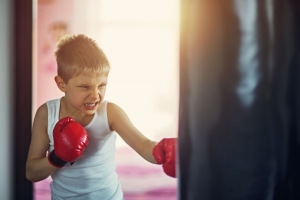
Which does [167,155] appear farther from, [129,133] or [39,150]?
[39,150]

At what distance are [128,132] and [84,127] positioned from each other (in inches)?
6.6

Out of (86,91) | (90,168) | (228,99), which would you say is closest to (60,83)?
(86,91)

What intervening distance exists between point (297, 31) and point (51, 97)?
957mm

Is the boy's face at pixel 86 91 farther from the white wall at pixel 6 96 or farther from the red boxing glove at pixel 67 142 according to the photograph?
the white wall at pixel 6 96

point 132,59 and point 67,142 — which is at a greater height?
point 132,59

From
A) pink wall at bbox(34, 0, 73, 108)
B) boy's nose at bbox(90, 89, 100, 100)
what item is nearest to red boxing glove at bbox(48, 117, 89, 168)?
boy's nose at bbox(90, 89, 100, 100)

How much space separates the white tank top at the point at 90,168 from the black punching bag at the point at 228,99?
0.54 meters

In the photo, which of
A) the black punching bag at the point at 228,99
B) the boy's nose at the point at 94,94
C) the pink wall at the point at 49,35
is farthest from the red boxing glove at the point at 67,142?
the black punching bag at the point at 228,99

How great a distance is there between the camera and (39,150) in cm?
132

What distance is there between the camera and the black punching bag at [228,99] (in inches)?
32.4

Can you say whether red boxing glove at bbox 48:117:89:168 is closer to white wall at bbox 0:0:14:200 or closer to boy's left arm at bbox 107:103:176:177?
boy's left arm at bbox 107:103:176:177

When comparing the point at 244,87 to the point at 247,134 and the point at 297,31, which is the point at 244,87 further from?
the point at 297,31

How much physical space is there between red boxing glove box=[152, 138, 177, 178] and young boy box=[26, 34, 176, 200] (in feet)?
0.45

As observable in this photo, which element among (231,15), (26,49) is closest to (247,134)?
(231,15)
